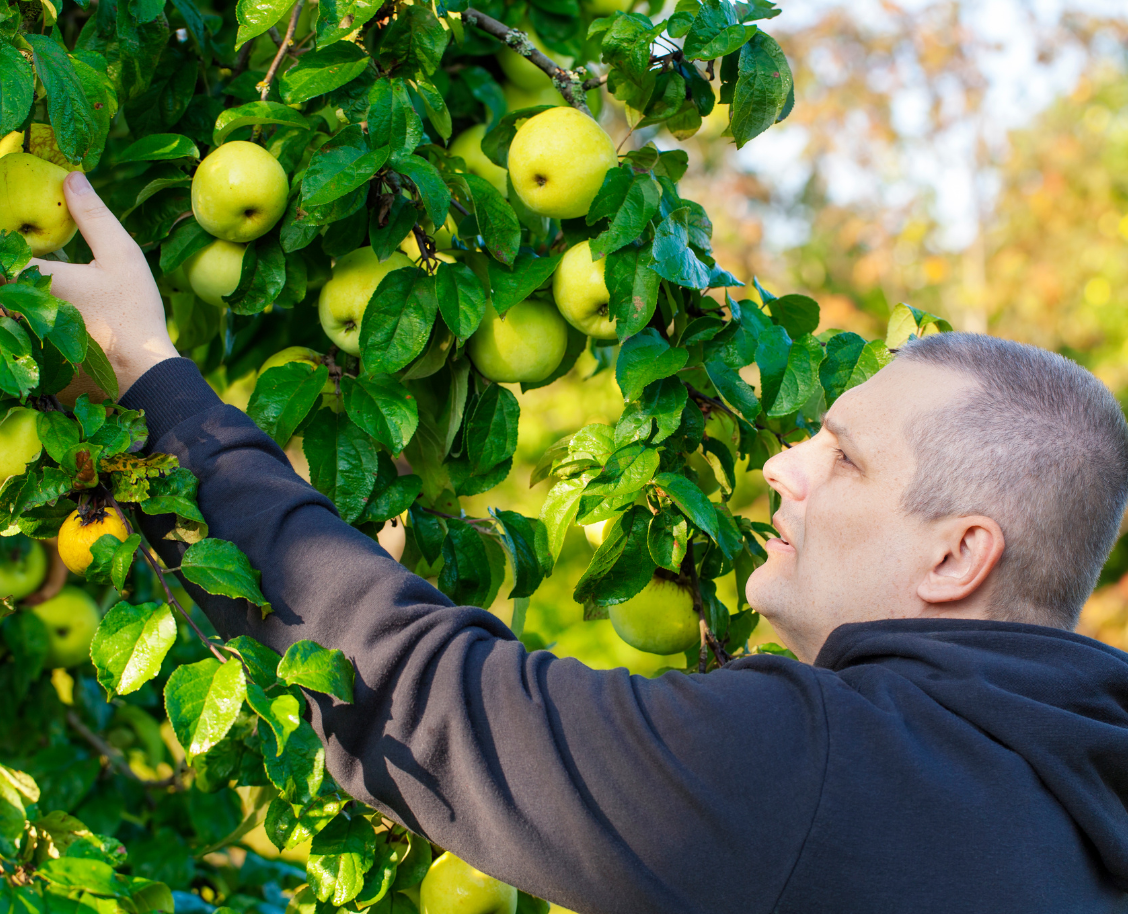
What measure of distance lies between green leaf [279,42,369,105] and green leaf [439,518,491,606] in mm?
551

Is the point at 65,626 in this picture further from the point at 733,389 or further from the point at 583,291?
the point at 733,389

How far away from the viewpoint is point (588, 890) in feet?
2.78

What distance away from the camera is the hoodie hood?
2.81 ft

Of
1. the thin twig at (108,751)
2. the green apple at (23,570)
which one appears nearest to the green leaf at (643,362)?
the green apple at (23,570)

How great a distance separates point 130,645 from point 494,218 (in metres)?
0.62

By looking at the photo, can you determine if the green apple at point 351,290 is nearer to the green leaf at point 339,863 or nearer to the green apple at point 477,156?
the green apple at point 477,156

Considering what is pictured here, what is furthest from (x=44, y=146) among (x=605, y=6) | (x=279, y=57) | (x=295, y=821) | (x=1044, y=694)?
(x=1044, y=694)

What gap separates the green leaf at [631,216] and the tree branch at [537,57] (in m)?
0.16

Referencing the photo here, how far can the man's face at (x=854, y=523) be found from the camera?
1054mm

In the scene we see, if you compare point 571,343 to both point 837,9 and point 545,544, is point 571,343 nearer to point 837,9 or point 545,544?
point 545,544

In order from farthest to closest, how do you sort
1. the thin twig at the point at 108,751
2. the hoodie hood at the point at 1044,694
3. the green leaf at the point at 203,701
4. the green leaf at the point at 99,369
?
the thin twig at the point at 108,751
the green leaf at the point at 99,369
the hoodie hood at the point at 1044,694
the green leaf at the point at 203,701

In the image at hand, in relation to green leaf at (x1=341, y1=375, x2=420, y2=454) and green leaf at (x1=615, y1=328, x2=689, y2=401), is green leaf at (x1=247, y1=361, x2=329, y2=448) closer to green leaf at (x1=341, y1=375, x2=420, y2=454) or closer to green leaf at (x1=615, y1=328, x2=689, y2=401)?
green leaf at (x1=341, y1=375, x2=420, y2=454)

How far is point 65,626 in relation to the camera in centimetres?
169

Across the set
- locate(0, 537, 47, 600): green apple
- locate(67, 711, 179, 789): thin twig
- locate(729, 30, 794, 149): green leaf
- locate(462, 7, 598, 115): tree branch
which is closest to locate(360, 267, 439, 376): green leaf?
locate(462, 7, 598, 115): tree branch
